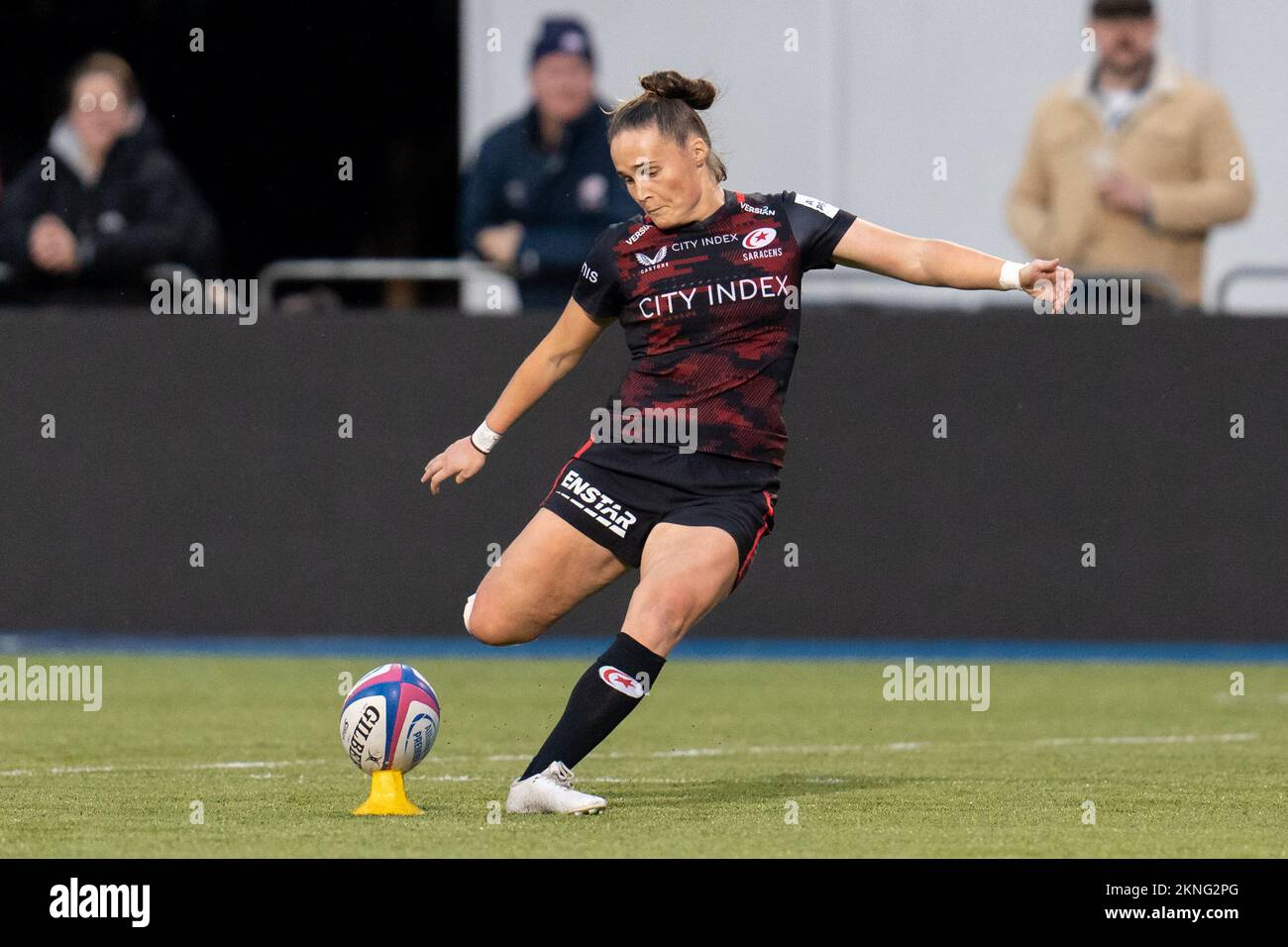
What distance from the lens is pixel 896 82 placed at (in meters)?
17.5

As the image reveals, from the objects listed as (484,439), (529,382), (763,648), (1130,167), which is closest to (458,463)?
(484,439)

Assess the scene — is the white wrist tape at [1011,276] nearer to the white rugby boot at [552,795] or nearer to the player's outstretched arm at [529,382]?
the player's outstretched arm at [529,382]

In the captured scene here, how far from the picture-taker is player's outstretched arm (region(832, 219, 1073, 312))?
8.04 m

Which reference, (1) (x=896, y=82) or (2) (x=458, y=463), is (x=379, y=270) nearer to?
(1) (x=896, y=82)

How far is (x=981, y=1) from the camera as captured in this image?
1739 cm

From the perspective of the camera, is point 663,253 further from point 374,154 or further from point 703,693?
point 374,154

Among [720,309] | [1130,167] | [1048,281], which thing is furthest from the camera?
[1130,167]

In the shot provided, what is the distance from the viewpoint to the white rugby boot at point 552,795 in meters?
8.10

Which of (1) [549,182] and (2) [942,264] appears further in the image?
(1) [549,182]

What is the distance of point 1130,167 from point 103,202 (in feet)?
20.0

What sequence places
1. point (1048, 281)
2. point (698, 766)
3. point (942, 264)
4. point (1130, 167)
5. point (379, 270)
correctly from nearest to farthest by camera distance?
1. point (1048, 281)
2. point (942, 264)
3. point (698, 766)
4. point (1130, 167)
5. point (379, 270)

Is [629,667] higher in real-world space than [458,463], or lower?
lower

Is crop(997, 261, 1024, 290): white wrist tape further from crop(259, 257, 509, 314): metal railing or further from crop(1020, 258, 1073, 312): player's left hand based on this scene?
crop(259, 257, 509, 314): metal railing

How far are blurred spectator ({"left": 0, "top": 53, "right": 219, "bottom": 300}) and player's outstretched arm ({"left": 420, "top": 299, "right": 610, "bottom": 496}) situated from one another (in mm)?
6369
